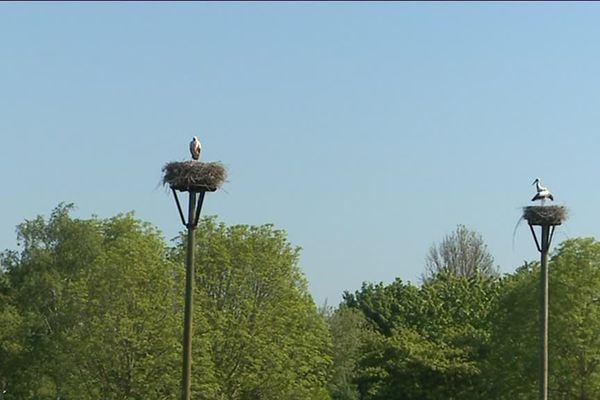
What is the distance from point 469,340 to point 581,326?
11602 mm

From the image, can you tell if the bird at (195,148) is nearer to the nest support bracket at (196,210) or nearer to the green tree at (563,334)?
the nest support bracket at (196,210)

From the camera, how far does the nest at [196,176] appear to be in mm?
19375

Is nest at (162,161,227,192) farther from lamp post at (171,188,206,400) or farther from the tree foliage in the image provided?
the tree foliage

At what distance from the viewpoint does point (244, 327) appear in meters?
43.2

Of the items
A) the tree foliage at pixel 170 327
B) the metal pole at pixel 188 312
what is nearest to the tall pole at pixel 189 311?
the metal pole at pixel 188 312

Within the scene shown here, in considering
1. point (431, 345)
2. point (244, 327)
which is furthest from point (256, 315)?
point (431, 345)

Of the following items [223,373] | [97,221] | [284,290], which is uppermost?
[97,221]

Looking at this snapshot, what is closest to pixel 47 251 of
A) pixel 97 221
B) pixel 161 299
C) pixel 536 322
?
pixel 97 221

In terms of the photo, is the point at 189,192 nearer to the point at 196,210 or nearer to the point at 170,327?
the point at 196,210

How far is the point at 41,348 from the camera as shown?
2119 inches

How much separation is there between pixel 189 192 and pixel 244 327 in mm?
24270

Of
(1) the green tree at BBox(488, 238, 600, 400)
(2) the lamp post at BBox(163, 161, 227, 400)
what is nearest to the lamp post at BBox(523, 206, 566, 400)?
(2) the lamp post at BBox(163, 161, 227, 400)

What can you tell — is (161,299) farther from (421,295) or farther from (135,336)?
(421,295)

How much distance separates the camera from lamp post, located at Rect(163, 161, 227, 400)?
18.7 meters
